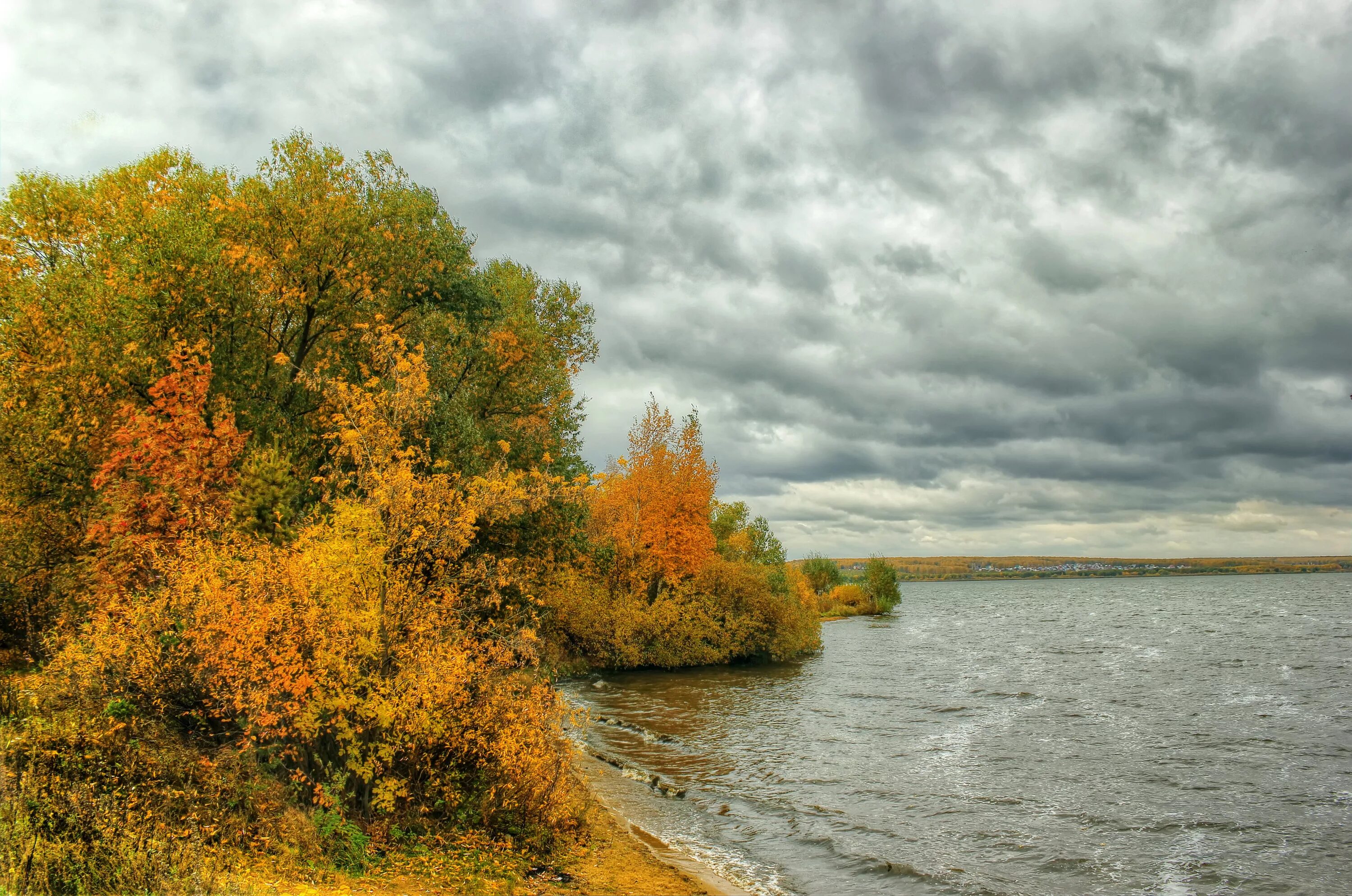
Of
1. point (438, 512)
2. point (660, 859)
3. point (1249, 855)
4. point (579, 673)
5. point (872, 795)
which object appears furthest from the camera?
point (579, 673)

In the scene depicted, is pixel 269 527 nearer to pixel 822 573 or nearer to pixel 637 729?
pixel 637 729

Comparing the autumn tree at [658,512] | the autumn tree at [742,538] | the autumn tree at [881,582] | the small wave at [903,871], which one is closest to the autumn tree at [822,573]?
the autumn tree at [881,582]

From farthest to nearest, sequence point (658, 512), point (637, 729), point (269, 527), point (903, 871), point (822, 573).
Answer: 1. point (822, 573)
2. point (658, 512)
3. point (637, 729)
4. point (269, 527)
5. point (903, 871)

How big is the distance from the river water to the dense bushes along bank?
6636 mm

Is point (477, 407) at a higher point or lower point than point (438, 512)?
higher

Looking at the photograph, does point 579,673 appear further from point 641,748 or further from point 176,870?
point 176,870

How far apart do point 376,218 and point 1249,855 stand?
31346 millimetres

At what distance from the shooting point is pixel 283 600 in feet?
43.7

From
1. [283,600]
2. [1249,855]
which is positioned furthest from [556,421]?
[1249,855]

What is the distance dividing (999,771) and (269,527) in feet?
76.9

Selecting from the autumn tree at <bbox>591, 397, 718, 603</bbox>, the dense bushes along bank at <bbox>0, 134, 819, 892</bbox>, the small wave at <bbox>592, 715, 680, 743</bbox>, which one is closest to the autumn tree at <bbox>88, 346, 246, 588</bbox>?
the dense bushes along bank at <bbox>0, 134, 819, 892</bbox>

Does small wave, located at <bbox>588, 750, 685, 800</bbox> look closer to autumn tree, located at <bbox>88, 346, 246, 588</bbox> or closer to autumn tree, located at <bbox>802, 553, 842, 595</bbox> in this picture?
autumn tree, located at <bbox>88, 346, 246, 588</bbox>

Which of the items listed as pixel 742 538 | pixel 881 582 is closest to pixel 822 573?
pixel 881 582

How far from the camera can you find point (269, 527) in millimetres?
18516
